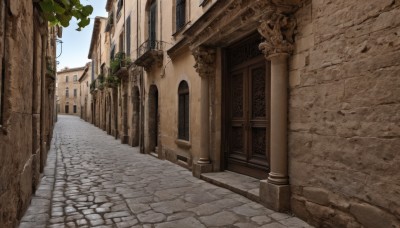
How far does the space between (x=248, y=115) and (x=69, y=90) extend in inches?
2386

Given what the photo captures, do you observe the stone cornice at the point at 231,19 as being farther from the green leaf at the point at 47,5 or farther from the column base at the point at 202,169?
the green leaf at the point at 47,5

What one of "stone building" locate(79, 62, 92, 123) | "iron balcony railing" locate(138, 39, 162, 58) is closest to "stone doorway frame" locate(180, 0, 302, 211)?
"iron balcony railing" locate(138, 39, 162, 58)

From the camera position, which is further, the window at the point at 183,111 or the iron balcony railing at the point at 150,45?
the iron balcony railing at the point at 150,45

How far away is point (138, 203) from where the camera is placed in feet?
14.6

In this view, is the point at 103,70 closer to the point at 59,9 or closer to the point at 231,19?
the point at 231,19

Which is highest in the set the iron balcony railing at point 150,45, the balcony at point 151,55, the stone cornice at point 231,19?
the iron balcony railing at point 150,45

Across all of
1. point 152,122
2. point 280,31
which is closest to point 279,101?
point 280,31

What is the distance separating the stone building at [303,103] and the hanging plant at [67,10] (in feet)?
8.17

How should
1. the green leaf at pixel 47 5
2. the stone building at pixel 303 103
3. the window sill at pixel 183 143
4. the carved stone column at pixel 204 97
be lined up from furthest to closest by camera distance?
the window sill at pixel 183 143
the carved stone column at pixel 204 97
the stone building at pixel 303 103
the green leaf at pixel 47 5

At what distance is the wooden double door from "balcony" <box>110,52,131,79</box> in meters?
9.19

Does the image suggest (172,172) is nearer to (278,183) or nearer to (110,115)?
(278,183)

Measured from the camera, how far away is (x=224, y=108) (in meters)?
6.33

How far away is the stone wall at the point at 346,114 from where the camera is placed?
2715 millimetres

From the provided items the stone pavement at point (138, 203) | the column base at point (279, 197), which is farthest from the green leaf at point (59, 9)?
the column base at point (279, 197)
